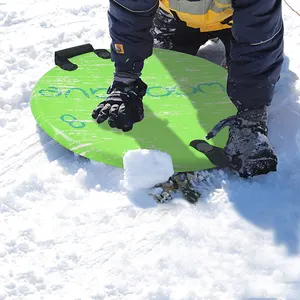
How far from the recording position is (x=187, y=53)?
2166 millimetres

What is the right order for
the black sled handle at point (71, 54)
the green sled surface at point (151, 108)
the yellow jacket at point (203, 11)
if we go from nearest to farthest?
the green sled surface at point (151, 108)
the yellow jacket at point (203, 11)
the black sled handle at point (71, 54)

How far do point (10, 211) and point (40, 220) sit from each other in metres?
0.09

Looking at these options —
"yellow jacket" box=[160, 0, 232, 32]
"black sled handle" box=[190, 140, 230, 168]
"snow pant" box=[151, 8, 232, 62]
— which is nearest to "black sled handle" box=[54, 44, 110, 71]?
"snow pant" box=[151, 8, 232, 62]

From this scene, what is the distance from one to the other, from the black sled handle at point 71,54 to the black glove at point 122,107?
0.32 metres

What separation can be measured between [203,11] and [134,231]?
0.83m

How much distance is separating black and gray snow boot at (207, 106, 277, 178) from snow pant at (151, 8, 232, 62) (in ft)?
1.99

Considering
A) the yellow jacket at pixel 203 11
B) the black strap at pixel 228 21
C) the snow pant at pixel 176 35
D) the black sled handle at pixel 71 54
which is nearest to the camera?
the yellow jacket at pixel 203 11

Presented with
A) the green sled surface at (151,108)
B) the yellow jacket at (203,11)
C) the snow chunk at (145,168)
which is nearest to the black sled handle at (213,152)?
the green sled surface at (151,108)

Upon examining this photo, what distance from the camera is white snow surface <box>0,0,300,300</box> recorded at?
1.16 meters

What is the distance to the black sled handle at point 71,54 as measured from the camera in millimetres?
1982

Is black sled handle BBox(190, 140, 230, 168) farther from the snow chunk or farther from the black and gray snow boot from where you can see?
the snow chunk

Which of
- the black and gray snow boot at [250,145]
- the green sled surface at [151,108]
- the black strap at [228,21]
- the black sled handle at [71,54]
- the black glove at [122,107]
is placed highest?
the black strap at [228,21]

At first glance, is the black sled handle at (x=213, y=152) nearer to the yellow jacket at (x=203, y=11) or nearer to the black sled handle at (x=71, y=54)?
the yellow jacket at (x=203, y=11)

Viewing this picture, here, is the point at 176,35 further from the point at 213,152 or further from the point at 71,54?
the point at 213,152
